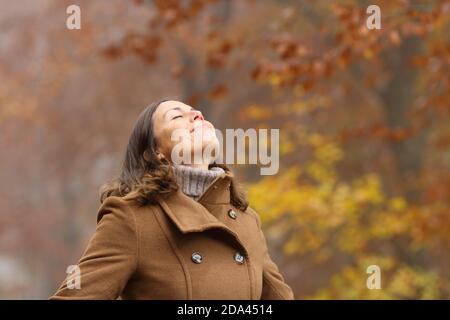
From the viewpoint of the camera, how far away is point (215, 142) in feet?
10.5

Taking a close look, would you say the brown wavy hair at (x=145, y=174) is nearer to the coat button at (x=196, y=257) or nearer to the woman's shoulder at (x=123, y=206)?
the woman's shoulder at (x=123, y=206)

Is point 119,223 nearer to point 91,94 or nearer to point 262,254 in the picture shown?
point 262,254

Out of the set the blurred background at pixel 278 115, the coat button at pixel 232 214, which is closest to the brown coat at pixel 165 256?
the coat button at pixel 232 214

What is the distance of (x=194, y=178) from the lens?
3182 mm

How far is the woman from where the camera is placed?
299cm

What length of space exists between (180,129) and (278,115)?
1448 centimetres

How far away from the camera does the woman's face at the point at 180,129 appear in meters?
3.17

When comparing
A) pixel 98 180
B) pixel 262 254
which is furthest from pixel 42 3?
pixel 262 254

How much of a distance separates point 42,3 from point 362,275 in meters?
11.2

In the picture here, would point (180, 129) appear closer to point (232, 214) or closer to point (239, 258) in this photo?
point (232, 214)

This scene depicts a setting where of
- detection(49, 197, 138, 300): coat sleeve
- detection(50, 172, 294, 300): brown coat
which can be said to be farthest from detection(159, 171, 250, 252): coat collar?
detection(49, 197, 138, 300): coat sleeve

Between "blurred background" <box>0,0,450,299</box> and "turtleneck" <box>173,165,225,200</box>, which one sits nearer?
"turtleneck" <box>173,165,225,200</box>

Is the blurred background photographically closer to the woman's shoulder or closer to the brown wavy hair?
the brown wavy hair

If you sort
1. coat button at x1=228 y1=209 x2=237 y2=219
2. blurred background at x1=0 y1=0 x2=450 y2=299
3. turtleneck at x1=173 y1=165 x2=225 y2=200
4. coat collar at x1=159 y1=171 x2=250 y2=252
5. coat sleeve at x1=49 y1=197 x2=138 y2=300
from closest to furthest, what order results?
→ coat sleeve at x1=49 y1=197 x2=138 y2=300, coat collar at x1=159 y1=171 x2=250 y2=252, turtleneck at x1=173 y1=165 x2=225 y2=200, coat button at x1=228 y1=209 x2=237 y2=219, blurred background at x1=0 y1=0 x2=450 y2=299
